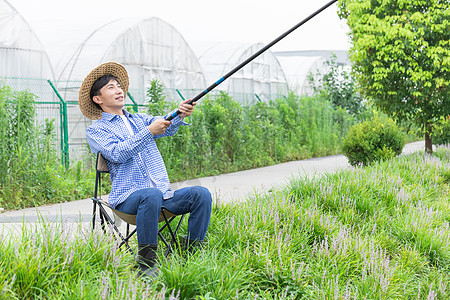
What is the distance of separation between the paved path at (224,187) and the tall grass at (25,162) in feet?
0.73

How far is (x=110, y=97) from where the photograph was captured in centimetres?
388

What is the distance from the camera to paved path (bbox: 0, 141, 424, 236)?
5764 mm

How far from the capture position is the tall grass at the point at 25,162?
6.79 m

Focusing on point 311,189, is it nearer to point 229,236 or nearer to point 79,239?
point 229,236

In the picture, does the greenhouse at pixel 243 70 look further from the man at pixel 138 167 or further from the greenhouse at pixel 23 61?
the man at pixel 138 167

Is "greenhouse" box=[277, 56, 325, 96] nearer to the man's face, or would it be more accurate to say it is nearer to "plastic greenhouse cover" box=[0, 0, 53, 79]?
"plastic greenhouse cover" box=[0, 0, 53, 79]

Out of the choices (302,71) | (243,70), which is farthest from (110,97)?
(302,71)

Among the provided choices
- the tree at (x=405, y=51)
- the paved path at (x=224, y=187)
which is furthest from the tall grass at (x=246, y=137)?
the tree at (x=405, y=51)

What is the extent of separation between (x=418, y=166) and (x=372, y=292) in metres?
5.13

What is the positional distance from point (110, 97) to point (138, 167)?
618 millimetres

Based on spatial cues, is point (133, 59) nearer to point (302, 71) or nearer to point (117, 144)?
point (117, 144)

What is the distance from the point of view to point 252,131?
12.3m

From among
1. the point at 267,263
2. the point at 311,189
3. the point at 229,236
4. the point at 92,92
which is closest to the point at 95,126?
the point at 92,92

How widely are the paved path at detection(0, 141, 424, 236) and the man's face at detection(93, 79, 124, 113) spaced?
1370 mm
